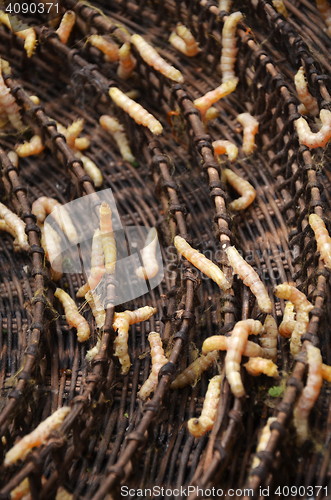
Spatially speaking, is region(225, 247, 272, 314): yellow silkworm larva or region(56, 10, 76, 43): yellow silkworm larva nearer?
region(225, 247, 272, 314): yellow silkworm larva

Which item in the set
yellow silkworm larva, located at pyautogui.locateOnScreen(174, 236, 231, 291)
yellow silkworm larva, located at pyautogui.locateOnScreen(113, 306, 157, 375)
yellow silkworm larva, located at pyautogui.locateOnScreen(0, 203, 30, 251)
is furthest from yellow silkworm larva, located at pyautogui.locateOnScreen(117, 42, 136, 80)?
yellow silkworm larva, located at pyautogui.locateOnScreen(113, 306, 157, 375)

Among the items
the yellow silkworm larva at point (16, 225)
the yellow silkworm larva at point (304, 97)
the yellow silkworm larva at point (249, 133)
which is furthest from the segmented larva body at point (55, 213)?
the yellow silkworm larva at point (304, 97)

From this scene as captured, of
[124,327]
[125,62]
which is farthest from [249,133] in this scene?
[124,327]

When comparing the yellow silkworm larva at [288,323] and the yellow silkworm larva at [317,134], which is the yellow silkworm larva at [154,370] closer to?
the yellow silkworm larva at [288,323]

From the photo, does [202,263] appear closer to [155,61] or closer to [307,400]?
[307,400]

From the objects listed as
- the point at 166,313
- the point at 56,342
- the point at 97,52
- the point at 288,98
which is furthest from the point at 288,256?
the point at 97,52

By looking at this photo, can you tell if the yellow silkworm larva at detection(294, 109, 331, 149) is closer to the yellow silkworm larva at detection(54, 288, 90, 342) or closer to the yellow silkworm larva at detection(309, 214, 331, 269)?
the yellow silkworm larva at detection(309, 214, 331, 269)
